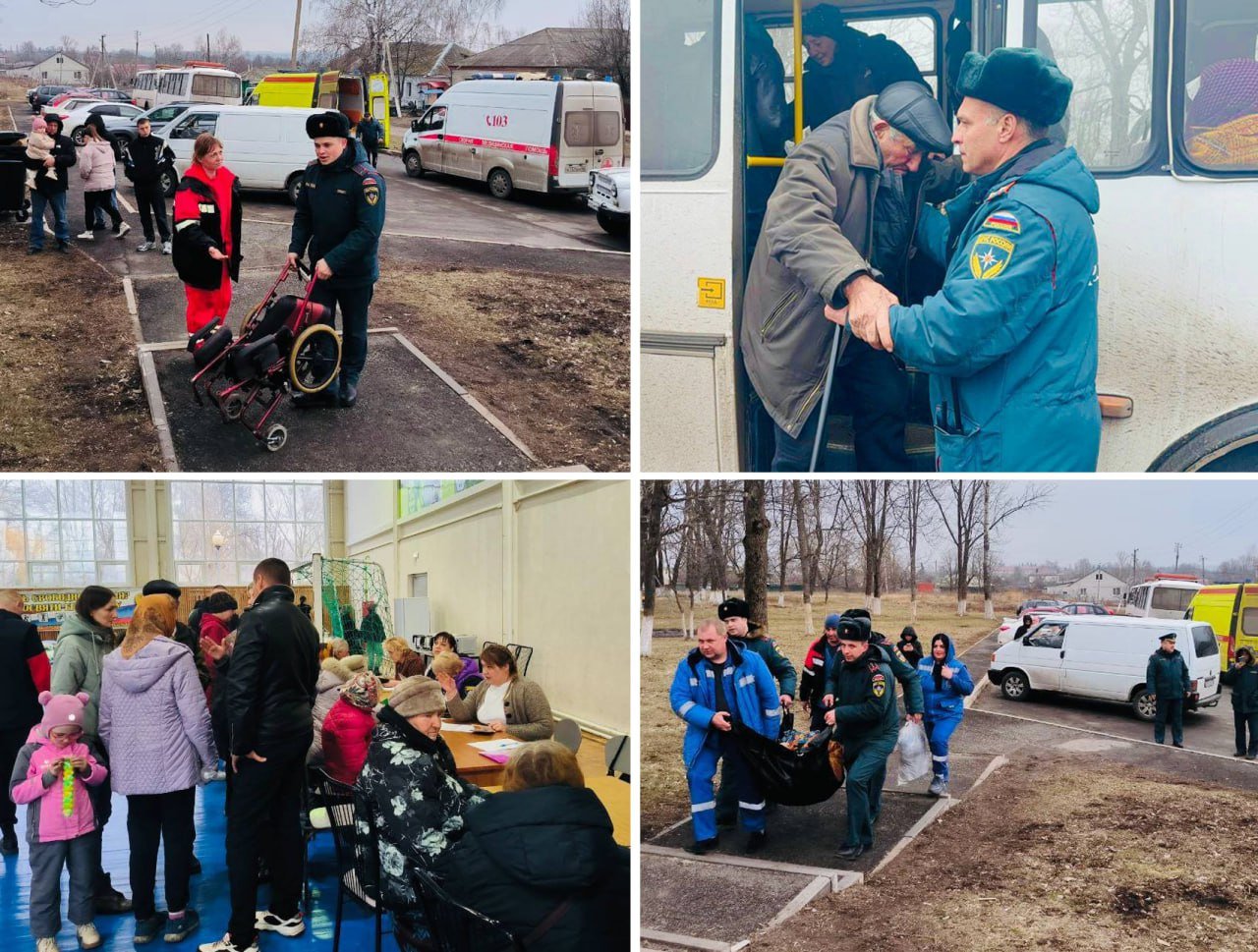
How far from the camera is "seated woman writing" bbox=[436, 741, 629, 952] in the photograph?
7.95ft

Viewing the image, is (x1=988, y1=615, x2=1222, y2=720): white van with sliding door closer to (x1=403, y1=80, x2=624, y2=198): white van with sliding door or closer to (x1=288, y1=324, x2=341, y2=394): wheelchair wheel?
(x1=403, y1=80, x2=624, y2=198): white van with sliding door

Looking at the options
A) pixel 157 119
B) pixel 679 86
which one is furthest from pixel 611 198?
pixel 157 119

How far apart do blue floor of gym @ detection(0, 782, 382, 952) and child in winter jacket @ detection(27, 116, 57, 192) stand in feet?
7.76

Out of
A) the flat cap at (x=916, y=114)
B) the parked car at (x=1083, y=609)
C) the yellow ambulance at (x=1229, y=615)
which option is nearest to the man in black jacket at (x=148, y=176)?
the flat cap at (x=916, y=114)

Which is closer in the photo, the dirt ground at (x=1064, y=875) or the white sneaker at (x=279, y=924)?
the dirt ground at (x=1064, y=875)

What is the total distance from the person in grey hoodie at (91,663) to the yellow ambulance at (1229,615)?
10.8 feet

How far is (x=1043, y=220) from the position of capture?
2654 mm

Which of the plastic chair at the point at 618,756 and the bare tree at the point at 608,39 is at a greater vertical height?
the bare tree at the point at 608,39

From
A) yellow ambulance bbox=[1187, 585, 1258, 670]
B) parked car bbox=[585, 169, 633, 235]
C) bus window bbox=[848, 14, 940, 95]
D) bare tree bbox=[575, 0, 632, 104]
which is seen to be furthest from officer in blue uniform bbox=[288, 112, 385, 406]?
yellow ambulance bbox=[1187, 585, 1258, 670]

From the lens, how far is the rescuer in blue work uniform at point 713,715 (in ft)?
10.2

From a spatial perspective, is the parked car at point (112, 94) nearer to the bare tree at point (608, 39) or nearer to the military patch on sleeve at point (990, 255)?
the bare tree at point (608, 39)

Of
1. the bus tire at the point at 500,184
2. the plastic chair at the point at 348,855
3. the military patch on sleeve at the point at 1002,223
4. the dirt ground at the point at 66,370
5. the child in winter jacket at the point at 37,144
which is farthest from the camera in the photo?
the bus tire at the point at 500,184

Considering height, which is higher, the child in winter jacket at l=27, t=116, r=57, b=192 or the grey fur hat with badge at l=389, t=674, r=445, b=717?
the child in winter jacket at l=27, t=116, r=57, b=192

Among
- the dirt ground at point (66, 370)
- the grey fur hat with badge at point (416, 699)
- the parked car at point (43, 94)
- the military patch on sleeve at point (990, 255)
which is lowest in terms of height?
the grey fur hat with badge at point (416, 699)
